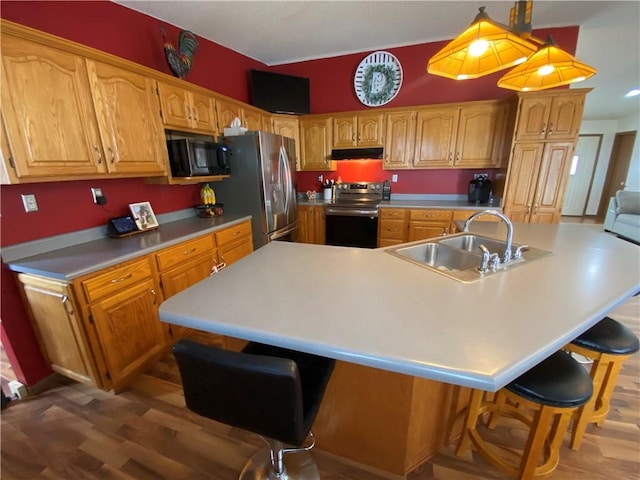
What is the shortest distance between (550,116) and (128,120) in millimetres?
3928

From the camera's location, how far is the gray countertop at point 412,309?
743mm

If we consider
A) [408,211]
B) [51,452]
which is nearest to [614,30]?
[408,211]

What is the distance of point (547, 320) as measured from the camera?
2.93 feet

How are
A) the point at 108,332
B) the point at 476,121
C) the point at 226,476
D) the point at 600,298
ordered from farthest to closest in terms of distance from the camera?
the point at 476,121, the point at 108,332, the point at 226,476, the point at 600,298

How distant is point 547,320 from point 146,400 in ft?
7.19

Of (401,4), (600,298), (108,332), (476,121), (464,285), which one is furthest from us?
(476,121)

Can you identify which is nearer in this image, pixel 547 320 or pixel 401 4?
pixel 547 320

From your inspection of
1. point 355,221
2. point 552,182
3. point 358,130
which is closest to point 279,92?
point 358,130

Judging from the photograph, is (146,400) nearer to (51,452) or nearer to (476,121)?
(51,452)

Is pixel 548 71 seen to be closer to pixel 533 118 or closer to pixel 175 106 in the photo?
pixel 533 118

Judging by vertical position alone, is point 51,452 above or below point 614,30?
below

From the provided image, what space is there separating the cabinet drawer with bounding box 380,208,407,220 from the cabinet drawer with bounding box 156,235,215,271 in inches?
83.1

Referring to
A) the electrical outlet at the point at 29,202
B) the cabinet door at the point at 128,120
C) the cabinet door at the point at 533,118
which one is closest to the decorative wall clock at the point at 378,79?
the cabinet door at the point at 533,118

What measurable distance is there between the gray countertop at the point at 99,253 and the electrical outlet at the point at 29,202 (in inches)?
11.5
